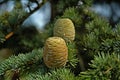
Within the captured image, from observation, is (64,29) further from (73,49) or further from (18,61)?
(18,61)

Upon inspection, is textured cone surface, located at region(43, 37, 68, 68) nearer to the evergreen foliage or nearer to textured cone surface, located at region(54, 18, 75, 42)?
the evergreen foliage

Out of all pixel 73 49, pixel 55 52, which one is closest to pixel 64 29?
pixel 73 49

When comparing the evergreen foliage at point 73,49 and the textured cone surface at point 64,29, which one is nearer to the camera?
the evergreen foliage at point 73,49

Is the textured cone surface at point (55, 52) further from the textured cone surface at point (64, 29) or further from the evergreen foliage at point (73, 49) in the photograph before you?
the textured cone surface at point (64, 29)

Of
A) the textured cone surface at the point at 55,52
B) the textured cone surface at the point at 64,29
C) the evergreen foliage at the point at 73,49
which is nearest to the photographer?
the evergreen foliage at the point at 73,49

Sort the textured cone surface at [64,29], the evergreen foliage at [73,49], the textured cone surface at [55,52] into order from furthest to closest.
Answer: the textured cone surface at [64,29] < the textured cone surface at [55,52] < the evergreen foliage at [73,49]

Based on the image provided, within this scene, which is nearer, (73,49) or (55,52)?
(55,52)

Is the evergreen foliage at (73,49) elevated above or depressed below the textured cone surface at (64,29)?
below

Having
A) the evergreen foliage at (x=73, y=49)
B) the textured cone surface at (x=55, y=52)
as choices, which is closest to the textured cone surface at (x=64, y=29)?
the evergreen foliage at (x=73, y=49)
